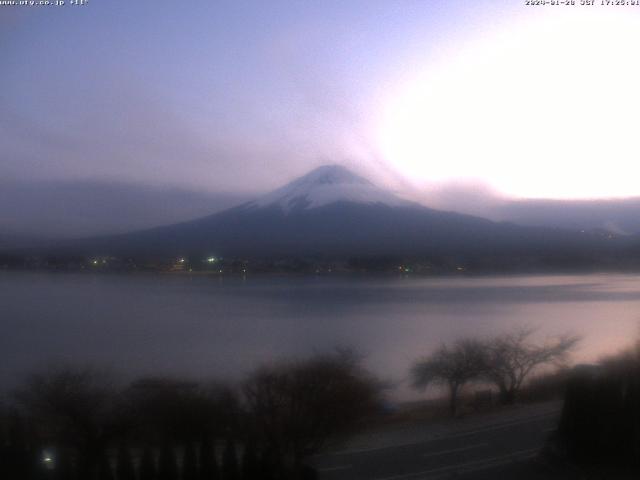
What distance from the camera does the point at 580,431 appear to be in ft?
10.9

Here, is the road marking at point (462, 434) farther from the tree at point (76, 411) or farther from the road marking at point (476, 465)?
the tree at point (76, 411)

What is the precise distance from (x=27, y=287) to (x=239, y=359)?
2442 mm

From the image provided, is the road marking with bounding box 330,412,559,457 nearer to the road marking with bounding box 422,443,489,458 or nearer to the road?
the road

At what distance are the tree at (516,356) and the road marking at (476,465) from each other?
78cm

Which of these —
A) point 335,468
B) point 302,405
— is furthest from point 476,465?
point 302,405

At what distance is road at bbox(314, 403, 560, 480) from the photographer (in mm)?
2998

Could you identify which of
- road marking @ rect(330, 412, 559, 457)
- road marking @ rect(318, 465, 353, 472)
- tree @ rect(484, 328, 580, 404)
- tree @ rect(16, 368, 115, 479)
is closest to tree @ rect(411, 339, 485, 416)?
tree @ rect(484, 328, 580, 404)

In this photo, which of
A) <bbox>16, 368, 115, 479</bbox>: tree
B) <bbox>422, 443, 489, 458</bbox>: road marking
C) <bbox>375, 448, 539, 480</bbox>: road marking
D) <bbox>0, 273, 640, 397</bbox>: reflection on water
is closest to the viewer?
<bbox>16, 368, 115, 479</bbox>: tree

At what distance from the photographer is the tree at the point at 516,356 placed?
4.12 meters

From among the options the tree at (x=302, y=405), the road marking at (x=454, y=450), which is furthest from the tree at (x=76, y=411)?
the road marking at (x=454, y=450)

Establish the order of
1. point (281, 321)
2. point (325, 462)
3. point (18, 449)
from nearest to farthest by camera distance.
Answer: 1. point (18, 449)
2. point (325, 462)
3. point (281, 321)

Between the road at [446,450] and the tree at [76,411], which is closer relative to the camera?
the tree at [76,411]

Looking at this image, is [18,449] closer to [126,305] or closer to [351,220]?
[126,305]

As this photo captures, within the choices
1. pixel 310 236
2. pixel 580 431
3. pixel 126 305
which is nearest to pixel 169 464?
pixel 580 431
